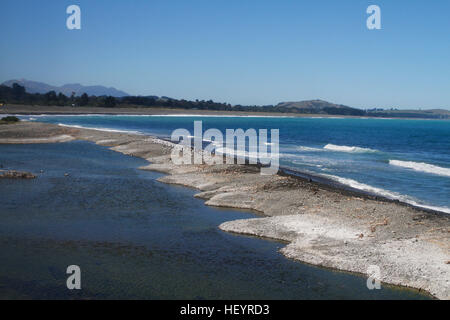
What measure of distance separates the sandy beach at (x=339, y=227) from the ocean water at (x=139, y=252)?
679 millimetres

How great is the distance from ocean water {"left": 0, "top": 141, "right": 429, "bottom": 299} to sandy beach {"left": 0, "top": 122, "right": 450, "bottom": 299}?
2.23 ft

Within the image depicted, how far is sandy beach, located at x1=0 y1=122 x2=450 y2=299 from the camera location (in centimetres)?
1434

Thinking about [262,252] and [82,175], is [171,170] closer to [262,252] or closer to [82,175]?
[82,175]

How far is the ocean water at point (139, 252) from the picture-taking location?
13.1m

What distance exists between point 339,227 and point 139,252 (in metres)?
8.14

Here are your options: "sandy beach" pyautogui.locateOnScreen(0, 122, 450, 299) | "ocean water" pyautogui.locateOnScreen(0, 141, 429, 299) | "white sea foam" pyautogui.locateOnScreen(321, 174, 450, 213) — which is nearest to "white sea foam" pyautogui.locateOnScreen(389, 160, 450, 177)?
"white sea foam" pyautogui.locateOnScreen(321, 174, 450, 213)

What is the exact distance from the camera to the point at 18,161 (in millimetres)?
37188

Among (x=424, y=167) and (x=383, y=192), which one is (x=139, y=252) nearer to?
(x=383, y=192)

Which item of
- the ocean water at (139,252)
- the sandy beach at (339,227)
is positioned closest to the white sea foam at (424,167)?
the sandy beach at (339,227)

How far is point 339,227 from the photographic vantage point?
18094mm

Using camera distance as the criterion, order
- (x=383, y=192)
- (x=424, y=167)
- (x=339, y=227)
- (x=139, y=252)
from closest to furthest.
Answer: (x=139, y=252)
(x=339, y=227)
(x=383, y=192)
(x=424, y=167)

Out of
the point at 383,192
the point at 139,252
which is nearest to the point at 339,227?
the point at 139,252

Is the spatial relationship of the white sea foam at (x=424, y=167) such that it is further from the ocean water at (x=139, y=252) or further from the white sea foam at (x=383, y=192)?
the ocean water at (x=139, y=252)
